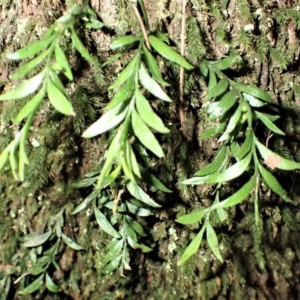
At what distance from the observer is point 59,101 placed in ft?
2.03

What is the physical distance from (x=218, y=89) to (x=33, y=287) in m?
0.60

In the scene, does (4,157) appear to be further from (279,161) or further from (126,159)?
(279,161)

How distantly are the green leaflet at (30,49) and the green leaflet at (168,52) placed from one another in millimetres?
163

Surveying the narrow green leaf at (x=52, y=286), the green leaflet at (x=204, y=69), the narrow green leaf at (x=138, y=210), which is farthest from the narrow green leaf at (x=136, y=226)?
the green leaflet at (x=204, y=69)

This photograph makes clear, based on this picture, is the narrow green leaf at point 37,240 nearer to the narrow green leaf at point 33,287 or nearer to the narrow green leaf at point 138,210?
the narrow green leaf at point 33,287

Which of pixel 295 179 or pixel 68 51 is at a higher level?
pixel 68 51

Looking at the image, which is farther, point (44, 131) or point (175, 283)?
point (175, 283)

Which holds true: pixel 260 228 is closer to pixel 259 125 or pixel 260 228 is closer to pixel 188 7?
pixel 259 125

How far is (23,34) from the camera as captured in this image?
0.91m

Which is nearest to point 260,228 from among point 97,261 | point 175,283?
point 175,283

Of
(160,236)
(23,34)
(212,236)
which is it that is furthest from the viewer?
(160,236)

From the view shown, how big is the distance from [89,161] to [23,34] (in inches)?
11.8

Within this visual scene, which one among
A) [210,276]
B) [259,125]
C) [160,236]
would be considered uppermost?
[259,125]

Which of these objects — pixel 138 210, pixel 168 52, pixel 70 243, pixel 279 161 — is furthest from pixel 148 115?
pixel 70 243
